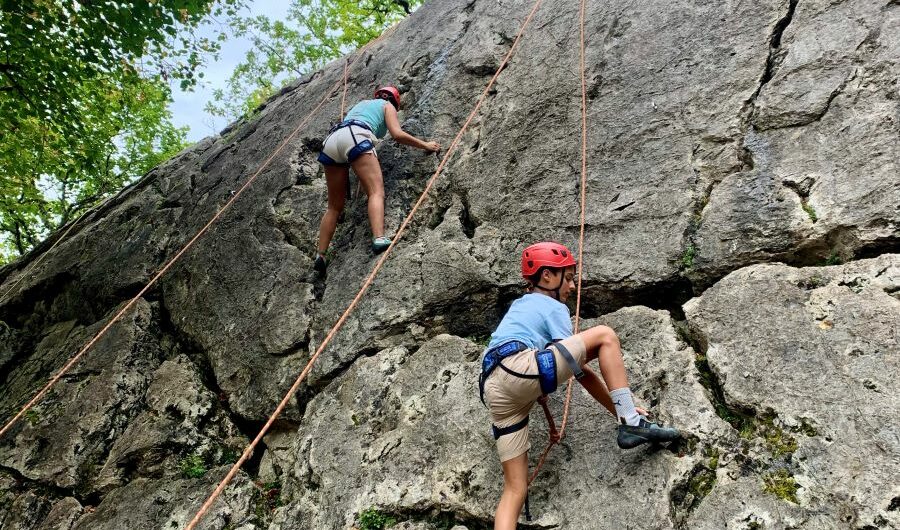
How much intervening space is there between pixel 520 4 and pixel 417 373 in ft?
16.4

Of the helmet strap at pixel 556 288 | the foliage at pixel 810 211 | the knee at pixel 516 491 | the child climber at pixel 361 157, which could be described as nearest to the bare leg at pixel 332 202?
the child climber at pixel 361 157

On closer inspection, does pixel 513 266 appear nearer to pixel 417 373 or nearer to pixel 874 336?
pixel 417 373

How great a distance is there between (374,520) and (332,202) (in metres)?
3.36

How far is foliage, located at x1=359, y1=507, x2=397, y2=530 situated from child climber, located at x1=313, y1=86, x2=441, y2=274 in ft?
8.26

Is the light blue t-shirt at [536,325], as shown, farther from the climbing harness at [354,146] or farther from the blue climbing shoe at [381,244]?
the climbing harness at [354,146]

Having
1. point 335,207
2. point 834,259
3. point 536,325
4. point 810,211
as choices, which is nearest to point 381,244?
point 335,207

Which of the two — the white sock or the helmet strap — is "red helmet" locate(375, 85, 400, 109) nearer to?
the helmet strap

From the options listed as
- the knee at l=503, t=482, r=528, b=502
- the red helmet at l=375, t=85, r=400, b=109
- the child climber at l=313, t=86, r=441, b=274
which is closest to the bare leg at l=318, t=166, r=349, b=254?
the child climber at l=313, t=86, r=441, b=274

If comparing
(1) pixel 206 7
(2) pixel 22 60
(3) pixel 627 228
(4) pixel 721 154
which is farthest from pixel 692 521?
(2) pixel 22 60

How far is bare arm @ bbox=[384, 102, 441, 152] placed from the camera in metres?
6.05

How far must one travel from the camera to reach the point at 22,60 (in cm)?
878

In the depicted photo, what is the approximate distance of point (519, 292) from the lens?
15.7ft

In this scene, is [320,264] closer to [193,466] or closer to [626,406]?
[193,466]

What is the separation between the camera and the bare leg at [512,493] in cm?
330
